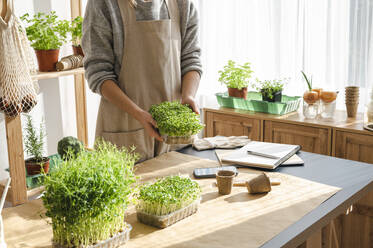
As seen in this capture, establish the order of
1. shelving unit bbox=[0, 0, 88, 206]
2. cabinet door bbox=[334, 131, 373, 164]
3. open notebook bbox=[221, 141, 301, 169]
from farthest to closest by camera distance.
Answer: cabinet door bbox=[334, 131, 373, 164], shelving unit bbox=[0, 0, 88, 206], open notebook bbox=[221, 141, 301, 169]

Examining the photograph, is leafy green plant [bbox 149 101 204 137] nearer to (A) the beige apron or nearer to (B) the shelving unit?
(A) the beige apron

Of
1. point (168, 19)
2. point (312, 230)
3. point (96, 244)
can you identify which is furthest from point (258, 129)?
point (96, 244)

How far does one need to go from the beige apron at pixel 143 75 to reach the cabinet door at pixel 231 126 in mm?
1193

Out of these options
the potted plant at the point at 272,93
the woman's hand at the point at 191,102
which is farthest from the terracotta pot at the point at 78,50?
the potted plant at the point at 272,93

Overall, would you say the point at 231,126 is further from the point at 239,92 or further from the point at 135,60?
the point at 135,60

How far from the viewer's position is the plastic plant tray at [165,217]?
52.1 inches

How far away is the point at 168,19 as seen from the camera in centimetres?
219

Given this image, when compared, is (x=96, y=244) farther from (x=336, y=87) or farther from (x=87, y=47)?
(x=336, y=87)

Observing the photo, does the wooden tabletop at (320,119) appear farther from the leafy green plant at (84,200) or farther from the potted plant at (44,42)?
the leafy green plant at (84,200)

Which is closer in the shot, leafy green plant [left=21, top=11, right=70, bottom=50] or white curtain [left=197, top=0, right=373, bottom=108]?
leafy green plant [left=21, top=11, right=70, bottom=50]

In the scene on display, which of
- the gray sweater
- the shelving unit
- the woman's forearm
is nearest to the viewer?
the gray sweater

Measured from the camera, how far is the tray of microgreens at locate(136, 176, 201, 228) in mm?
1331

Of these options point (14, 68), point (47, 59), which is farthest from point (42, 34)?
point (14, 68)

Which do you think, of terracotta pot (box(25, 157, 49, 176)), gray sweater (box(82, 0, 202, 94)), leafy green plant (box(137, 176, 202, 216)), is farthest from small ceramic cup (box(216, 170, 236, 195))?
terracotta pot (box(25, 157, 49, 176))
